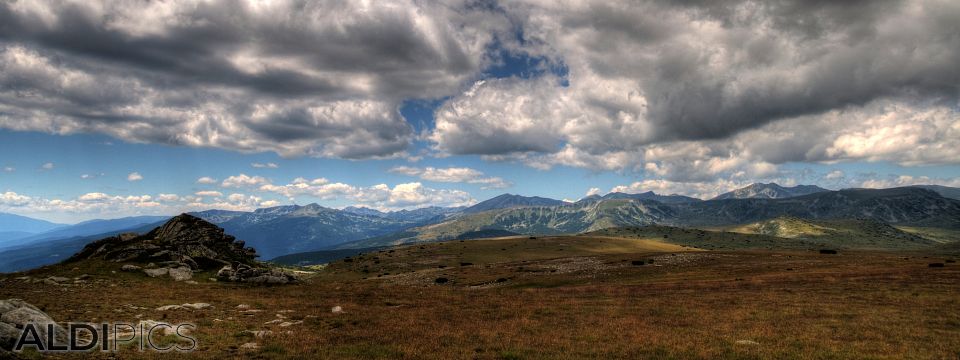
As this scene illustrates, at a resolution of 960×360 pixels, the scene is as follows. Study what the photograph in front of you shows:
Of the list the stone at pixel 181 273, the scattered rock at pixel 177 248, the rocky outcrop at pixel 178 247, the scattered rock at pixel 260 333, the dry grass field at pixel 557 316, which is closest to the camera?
the dry grass field at pixel 557 316

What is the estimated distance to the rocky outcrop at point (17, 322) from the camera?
57.5 feet

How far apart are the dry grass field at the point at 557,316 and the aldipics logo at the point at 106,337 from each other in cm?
89

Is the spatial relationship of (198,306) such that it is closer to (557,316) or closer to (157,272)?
(157,272)

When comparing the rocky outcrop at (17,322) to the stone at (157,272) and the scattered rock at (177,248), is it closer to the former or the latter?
the stone at (157,272)

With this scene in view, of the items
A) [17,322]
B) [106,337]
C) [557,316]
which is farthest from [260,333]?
[557,316]

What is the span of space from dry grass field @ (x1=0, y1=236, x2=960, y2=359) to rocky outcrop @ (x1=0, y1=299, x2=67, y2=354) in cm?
136

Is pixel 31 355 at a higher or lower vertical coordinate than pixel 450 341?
higher

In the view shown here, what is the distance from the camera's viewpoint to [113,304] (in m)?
30.0

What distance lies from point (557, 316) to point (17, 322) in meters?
28.9

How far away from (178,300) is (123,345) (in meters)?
16.0

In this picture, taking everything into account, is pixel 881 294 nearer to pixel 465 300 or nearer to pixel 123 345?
pixel 465 300

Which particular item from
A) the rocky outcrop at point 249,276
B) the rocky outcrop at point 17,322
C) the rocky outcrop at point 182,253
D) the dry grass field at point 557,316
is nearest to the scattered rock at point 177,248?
the rocky outcrop at point 182,253

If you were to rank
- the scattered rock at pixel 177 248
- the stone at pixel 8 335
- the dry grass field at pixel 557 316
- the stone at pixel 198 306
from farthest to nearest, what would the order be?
the scattered rock at pixel 177 248 < the stone at pixel 198 306 < the dry grass field at pixel 557 316 < the stone at pixel 8 335

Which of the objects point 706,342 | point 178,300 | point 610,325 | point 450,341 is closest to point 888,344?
point 706,342
